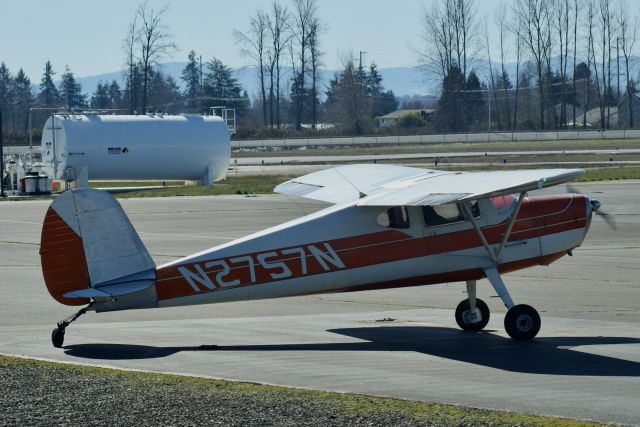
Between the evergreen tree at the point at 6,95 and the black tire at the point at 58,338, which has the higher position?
the evergreen tree at the point at 6,95

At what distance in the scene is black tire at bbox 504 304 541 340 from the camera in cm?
1389

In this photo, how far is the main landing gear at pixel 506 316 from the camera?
1390cm

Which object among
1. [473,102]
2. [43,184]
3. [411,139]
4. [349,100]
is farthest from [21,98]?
[43,184]

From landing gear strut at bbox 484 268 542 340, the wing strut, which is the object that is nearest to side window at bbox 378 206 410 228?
the wing strut

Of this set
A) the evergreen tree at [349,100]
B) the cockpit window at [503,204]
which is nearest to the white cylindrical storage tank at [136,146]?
the cockpit window at [503,204]

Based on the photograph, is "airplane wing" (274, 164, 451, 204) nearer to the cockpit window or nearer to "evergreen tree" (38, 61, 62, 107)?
the cockpit window

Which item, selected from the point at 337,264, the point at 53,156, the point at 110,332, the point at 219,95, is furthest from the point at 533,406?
the point at 219,95

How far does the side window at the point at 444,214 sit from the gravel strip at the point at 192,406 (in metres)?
4.37

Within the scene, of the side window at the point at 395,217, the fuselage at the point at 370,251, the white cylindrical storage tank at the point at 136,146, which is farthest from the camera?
the white cylindrical storage tank at the point at 136,146

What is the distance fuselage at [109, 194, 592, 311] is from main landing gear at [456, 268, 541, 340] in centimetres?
34

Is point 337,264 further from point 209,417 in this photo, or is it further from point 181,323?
point 209,417

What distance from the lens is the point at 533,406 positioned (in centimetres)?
985

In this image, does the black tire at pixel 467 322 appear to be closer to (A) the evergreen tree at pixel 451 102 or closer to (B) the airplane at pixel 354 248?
(B) the airplane at pixel 354 248

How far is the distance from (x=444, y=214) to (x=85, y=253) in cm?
474
